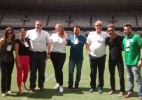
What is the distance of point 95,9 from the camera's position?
46.6 meters

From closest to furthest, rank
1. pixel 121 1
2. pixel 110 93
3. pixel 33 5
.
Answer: pixel 110 93
pixel 121 1
pixel 33 5

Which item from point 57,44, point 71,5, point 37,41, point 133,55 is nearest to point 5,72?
point 37,41

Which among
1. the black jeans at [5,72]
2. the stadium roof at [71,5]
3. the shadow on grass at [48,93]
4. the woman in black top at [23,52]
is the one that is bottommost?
the shadow on grass at [48,93]

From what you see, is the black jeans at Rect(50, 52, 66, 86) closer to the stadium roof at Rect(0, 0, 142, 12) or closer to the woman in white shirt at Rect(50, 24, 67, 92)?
the woman in white shirt at Rect(50, 24, 67, 92)

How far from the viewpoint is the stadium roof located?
42.4 m

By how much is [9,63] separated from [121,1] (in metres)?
36.8

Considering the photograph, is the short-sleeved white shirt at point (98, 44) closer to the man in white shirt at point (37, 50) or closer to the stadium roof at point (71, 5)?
the man in white shirt at point (37, 50)

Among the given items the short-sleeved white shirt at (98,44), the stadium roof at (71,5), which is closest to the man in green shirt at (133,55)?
the short-sleeved white shirt at (98,44)

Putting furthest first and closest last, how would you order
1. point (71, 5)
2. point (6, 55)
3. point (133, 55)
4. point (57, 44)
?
1. point (71, 5)
2. point (57, 44)
3. point (6, 55)
4. point (133, 55)

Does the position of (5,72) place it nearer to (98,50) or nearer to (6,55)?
(6,55)

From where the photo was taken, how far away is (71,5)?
145 feet

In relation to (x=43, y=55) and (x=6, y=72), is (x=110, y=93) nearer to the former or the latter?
(x=43, y=55)

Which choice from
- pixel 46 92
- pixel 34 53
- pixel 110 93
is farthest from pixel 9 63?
pixel 110 93

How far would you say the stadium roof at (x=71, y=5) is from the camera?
1670 inches
